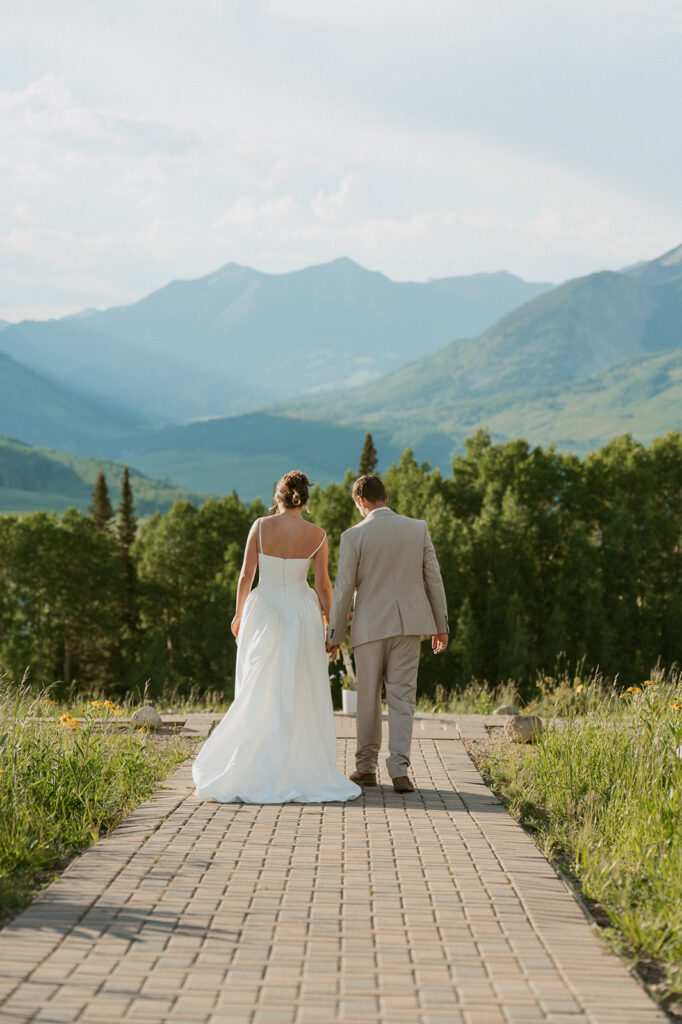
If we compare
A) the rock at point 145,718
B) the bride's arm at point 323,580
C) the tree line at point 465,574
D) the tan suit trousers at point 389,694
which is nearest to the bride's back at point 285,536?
the bride's arm at point 323,580

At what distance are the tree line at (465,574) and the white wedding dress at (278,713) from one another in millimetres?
38969

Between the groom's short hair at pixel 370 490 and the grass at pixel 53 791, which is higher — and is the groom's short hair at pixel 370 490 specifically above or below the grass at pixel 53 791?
above

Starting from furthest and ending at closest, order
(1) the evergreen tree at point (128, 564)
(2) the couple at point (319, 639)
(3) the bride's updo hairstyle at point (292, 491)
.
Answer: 1. (1) the evergreen tree at point (128, 564)
2. (3) the bride's updo hairstyle at point (292, 491)
3. (2) the couple at point (319, 639)

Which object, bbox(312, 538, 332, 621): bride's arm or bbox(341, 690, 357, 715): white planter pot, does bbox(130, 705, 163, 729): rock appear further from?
bbox(312, 538, 332, 621): bride's arm

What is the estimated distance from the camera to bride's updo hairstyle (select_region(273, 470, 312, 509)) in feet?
24.0

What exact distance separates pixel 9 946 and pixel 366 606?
377 cm

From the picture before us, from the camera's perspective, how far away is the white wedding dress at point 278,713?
Answer: 681cm

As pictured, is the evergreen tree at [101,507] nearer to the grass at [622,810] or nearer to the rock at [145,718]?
the rock at [145,718]

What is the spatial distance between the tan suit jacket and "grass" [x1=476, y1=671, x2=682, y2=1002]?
1.28m

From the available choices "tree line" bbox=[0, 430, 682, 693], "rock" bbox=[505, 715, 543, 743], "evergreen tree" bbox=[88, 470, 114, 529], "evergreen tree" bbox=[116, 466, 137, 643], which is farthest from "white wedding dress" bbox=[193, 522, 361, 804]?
"evergreen tree" bbox=[88, 470, 114, 529]

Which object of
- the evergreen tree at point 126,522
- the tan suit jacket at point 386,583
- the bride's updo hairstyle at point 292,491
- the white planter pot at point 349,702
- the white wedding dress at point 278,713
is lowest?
the white planter pot at point 349,702

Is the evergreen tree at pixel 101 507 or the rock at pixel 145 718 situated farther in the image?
the evergreen tree at pixel 101 507

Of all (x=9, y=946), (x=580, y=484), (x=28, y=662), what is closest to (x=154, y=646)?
(x=28, y=662)

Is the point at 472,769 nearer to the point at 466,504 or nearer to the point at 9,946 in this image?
the point at 9,946
